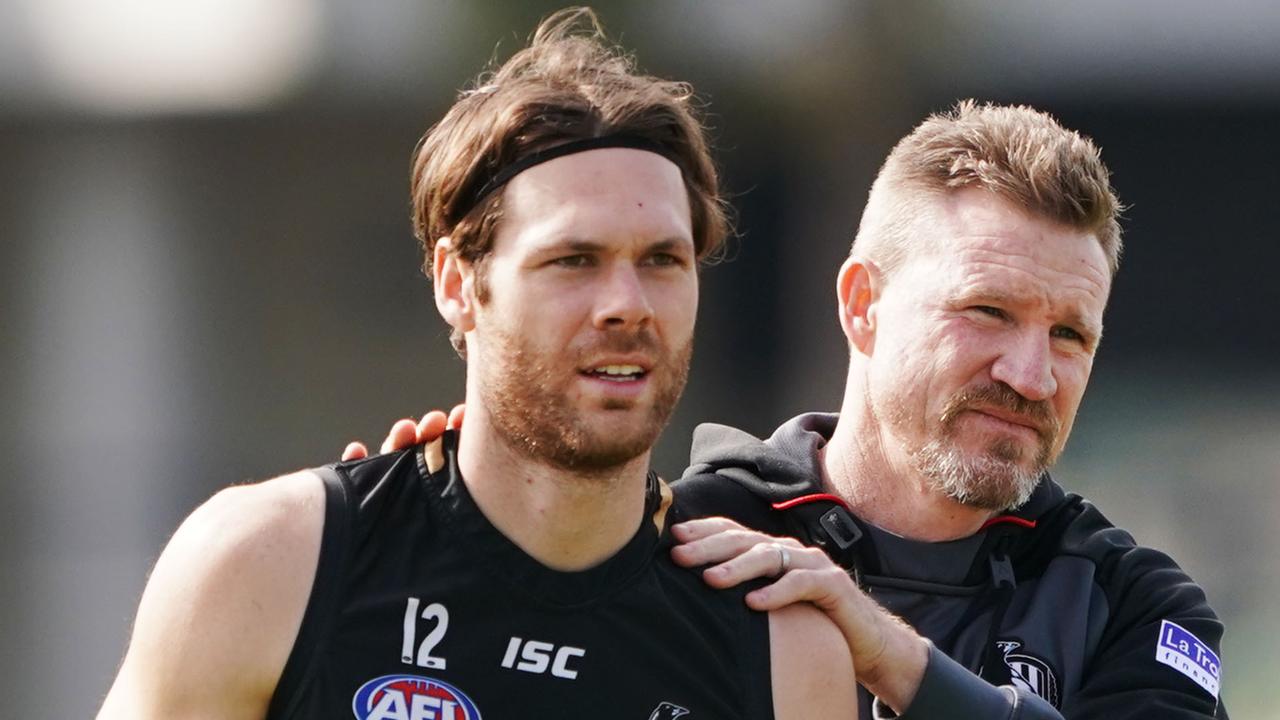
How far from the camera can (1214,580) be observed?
10328mm

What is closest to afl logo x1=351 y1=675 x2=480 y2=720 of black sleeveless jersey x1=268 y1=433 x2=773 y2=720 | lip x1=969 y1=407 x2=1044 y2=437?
black sleeveless jersey x1=268 y1=433 x2=773 y2=720

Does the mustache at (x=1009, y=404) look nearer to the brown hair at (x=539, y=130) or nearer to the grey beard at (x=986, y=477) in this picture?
the grey beard at (x=986, y=477)

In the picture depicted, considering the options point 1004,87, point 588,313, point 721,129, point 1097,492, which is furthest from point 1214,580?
point 588,313

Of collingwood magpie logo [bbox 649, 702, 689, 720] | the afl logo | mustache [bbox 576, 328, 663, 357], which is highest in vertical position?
mustache [bbox 576, 328, 663, 357]

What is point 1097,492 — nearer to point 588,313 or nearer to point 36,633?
point 36,633

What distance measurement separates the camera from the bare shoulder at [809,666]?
9.81 ft

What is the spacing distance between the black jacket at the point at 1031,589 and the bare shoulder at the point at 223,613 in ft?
3.57

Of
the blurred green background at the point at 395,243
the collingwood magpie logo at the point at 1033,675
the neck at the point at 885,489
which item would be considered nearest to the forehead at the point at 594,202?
the neck at the point at 885,489

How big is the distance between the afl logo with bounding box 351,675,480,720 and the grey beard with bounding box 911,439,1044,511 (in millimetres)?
1229

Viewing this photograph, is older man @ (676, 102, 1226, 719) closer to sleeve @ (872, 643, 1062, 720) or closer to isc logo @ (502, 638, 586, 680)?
sleeve @ (872, 643, 1062, 720)

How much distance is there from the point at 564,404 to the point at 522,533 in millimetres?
239

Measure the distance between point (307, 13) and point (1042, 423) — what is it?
11.2 meters

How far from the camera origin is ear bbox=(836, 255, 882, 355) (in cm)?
397

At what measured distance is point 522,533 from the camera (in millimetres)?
3014
